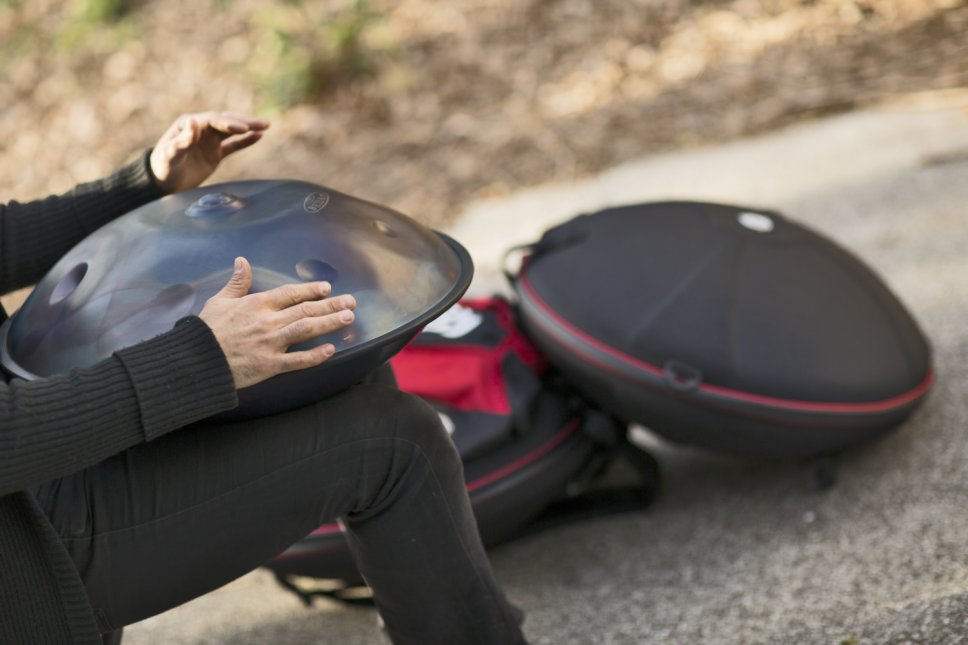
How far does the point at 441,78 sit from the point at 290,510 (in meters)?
4.63

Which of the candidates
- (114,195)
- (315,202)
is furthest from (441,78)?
(315,202)

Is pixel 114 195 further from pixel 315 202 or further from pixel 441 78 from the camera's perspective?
pixel 441 78

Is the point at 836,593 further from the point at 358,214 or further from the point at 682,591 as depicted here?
the point at 358,214

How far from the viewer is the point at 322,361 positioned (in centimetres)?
143

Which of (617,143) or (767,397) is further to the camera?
(617,143)

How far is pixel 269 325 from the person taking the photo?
1.40 meters

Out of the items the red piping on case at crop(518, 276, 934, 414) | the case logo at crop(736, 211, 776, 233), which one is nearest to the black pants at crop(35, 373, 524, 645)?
the red piping on case at crop(518, 276, 934, 414)

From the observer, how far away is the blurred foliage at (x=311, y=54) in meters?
5.79

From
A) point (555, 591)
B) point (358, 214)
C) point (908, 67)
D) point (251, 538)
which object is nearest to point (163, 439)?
point (251, 538)

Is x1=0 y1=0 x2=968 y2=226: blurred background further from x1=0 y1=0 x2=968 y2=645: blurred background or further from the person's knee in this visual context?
the person's knee

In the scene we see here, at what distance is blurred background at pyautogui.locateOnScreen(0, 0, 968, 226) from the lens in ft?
16.0

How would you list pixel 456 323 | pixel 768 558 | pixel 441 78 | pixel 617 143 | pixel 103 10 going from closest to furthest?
pixel 768 558 < pixel 456 323 < pixel 617 143 < pixel 441 78 < pixel 103 10

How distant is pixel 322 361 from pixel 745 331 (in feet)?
3.69

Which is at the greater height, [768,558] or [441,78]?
[768,558]
